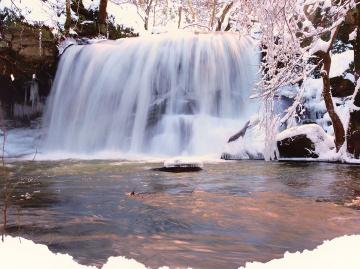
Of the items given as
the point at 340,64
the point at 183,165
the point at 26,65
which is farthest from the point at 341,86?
the point at 26,65

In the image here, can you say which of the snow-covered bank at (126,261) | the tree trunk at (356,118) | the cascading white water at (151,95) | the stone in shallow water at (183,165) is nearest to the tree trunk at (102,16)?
the cascading white water at (151,95)

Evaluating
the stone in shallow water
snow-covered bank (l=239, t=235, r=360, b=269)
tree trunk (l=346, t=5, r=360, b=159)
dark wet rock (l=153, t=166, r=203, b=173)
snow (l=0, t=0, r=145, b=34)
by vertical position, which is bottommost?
dark wet rock (l=153, t=166, r=203, b=173)

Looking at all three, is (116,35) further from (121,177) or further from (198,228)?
(198,228)

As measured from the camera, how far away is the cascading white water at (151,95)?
11383 mm

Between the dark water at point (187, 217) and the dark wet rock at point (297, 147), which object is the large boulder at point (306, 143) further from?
the dark water at point (187, 217)

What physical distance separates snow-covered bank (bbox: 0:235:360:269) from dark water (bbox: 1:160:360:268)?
213 millimetres

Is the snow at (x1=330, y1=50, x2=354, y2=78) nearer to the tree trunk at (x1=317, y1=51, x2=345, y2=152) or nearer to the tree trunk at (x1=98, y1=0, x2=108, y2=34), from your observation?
the tree trunk at (x1=317, y1=51, x2=345, y2=152)

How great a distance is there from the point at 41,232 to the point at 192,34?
12468 millimetres

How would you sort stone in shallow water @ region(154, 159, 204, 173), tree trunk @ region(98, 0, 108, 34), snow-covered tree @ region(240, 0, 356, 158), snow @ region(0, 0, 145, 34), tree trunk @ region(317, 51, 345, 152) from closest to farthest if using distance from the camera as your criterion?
snow-covered tree @ region(240, 0, 356, 158) → stone in shallow water @ region(154, 159, 204, 173) → tree trunk @ region(317, 51, 345, 152) → snow @ region(0, 0, 145, 34) → tree trunk @ region(98, 0, 108, 34)

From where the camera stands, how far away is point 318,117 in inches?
455

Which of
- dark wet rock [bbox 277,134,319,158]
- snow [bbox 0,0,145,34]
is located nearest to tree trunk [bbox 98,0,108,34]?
snow [bbox 0,0,145,34]

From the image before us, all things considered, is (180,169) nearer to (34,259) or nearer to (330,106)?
(330,106)

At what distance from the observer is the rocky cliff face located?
1245 centimetres

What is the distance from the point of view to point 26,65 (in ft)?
42.3
